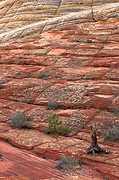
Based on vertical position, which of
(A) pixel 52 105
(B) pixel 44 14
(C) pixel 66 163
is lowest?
(A) pixel 52 105

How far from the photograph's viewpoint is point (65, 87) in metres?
11.5

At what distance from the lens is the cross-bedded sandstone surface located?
19.4 feet

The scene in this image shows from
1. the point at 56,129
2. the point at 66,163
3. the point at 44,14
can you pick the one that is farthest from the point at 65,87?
the point at 44,14

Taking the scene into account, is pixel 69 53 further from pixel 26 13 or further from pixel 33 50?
pixel 26 13

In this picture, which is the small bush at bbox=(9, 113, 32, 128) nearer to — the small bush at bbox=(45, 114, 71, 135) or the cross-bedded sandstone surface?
the cross-bedded sandstone surface

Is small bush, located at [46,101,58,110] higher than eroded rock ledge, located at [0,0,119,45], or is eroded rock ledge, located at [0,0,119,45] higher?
eroded rock ledge, located at [0,0,119,45]

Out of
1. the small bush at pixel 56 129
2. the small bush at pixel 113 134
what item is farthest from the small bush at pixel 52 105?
the small bush at pixel 113 134

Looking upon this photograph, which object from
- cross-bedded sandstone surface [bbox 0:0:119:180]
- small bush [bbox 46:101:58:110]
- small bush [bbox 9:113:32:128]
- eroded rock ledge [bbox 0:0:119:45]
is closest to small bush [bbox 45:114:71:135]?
cross-bedded sandstone surface [bbox 0:0:119:180]

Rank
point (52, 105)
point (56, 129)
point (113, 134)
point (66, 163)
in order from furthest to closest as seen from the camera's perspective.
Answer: point (52, 105) < point (56, 129) < point (113, 134) < point (66, 163)

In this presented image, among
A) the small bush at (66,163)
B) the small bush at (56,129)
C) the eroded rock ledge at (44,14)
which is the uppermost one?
the eroded rock ledge at (44,14)

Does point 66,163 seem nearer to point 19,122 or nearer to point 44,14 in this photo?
point 19,122

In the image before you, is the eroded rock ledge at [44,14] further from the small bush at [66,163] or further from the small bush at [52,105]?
the small bush at [66,163]

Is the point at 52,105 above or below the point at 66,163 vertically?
below

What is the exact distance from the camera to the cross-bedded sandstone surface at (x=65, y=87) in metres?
5.91
